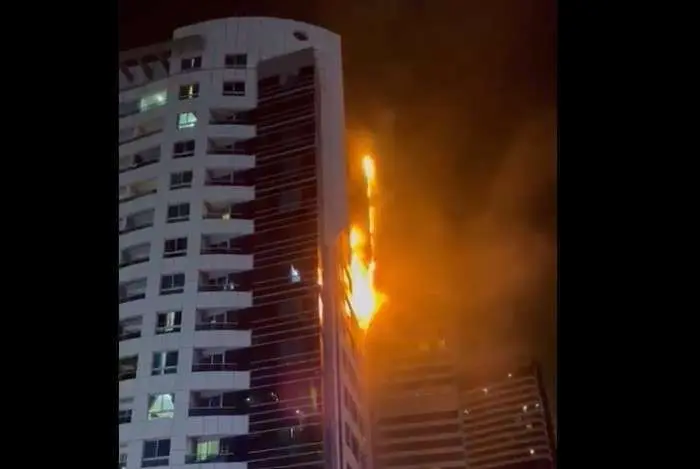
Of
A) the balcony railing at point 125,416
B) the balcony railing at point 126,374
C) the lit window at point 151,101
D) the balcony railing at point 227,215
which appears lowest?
the balcony railing at point 125,416

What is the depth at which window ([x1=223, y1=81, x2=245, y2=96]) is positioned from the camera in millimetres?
2051

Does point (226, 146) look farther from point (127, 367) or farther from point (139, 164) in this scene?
point (127, 367)

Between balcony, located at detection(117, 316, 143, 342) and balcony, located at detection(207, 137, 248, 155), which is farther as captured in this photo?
balcony, located at detection(207, 137, 248, 155)

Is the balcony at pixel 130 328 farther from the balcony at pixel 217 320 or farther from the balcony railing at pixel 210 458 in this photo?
the balcony railing at pixel 210 458

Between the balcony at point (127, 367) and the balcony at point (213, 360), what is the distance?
0.44ft

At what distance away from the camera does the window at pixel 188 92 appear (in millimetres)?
2035

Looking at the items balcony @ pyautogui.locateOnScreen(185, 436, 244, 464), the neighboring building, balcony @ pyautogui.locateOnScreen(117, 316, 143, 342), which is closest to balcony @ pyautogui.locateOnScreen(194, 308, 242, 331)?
balcony @ pyautogui.locateOnScreen(117, 316, 143, 342)

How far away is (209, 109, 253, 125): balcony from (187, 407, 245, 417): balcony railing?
2.11 feet

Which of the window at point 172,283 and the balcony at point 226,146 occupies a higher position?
the balcony at point 226,146

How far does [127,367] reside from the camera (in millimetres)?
1901

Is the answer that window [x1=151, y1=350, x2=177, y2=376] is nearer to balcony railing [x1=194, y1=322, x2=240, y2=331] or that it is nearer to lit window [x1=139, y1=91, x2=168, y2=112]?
balcony railing [x1=194, y1=322, x2=240, y2=331]

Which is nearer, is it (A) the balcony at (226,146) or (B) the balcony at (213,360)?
(B) the balcony at (213,360)

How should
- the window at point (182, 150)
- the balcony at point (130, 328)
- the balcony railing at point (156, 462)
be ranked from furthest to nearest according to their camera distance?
the window at point (182, 150)
the balcony at point (130, 328)
the balcony railing at point (156, 462)

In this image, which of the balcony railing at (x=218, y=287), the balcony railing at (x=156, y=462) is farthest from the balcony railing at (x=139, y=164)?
the balcony railing at (x=156, y=462)
